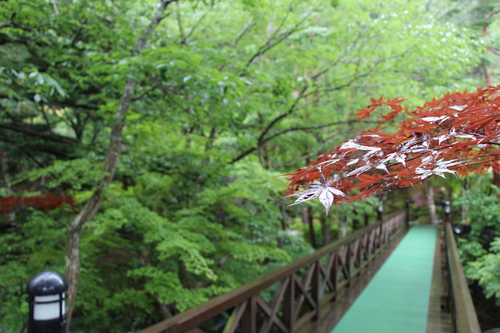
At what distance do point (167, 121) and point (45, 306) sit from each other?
3.35 meters

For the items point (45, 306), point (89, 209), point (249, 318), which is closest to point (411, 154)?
point (45, 306)

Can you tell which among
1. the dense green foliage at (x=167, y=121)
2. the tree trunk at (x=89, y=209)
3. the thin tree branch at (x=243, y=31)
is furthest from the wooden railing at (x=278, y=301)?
Result: the thin tree branch at (x=243, y=31)

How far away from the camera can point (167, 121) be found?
4.78 meters

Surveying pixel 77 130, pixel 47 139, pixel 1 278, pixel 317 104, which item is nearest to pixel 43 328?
pixel 1 278

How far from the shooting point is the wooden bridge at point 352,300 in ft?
7.44

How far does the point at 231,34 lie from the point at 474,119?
6260 millimetres

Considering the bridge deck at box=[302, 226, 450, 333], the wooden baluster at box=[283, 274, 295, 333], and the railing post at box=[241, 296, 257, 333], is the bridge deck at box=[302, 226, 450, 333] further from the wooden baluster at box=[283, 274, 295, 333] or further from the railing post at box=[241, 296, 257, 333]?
the railing post at box=[241, 296, 257, 333]

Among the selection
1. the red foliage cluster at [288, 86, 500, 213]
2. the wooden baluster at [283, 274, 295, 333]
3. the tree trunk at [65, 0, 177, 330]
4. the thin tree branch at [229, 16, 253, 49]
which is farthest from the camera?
the thin tree branch at [229, 16, 253, 49]

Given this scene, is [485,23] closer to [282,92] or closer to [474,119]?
[282,92]

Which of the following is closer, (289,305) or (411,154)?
(411,154)

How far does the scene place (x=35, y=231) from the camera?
4.54 meters

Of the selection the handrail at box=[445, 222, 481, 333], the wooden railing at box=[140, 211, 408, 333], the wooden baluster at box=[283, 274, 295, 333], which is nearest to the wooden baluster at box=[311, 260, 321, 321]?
the wooden railing at box=[140, 211, 408, 333]

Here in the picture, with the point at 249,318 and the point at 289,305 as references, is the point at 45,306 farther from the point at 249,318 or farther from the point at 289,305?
the point at 289,305

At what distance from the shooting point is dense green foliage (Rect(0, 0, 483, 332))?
3.89 metres
